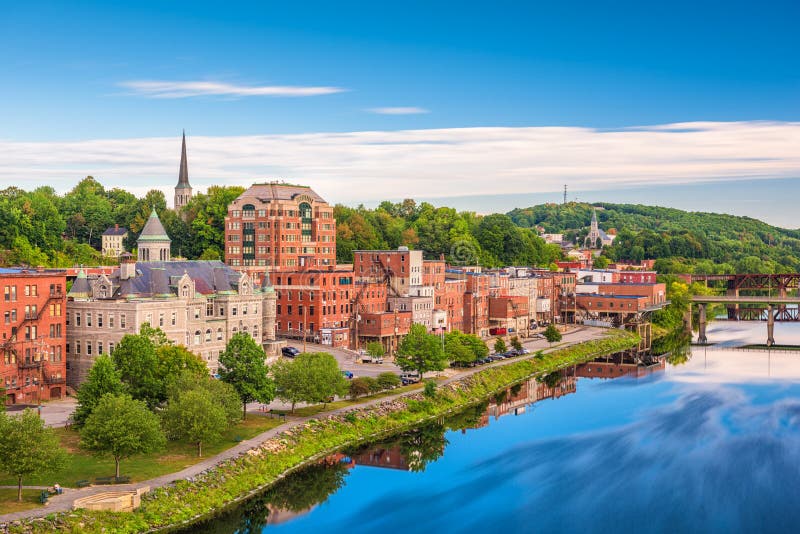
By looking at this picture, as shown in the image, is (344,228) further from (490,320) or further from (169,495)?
(169,495)

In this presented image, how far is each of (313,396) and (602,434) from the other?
25046mm

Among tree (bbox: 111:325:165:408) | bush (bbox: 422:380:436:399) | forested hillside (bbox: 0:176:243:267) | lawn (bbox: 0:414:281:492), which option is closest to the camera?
lawn (bbox: 0:414:281:492)

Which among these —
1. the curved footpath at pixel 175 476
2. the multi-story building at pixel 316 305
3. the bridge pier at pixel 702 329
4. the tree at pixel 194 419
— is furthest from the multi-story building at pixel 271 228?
the tree at pixel 194 419

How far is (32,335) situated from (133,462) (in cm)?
2212

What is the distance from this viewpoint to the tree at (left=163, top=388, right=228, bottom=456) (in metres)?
63.7

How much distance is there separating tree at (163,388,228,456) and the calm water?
5522 millimetres

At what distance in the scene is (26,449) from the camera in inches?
2071

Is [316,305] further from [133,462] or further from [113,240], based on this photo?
[113,240]

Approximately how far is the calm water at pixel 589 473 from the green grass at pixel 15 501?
9255 mm

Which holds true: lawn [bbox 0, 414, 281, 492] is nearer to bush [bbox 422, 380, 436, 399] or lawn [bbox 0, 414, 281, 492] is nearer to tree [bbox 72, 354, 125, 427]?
tree [bbox 72, 354, 125, 427]

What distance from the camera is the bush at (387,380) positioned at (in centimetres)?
8825

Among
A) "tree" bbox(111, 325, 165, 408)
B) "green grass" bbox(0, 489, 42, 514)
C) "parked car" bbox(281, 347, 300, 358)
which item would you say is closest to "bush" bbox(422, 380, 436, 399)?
"parked car" bbox(281, 347, 300, 358)

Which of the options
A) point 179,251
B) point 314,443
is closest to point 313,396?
point 314,443

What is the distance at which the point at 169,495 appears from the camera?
5659 centimetres
